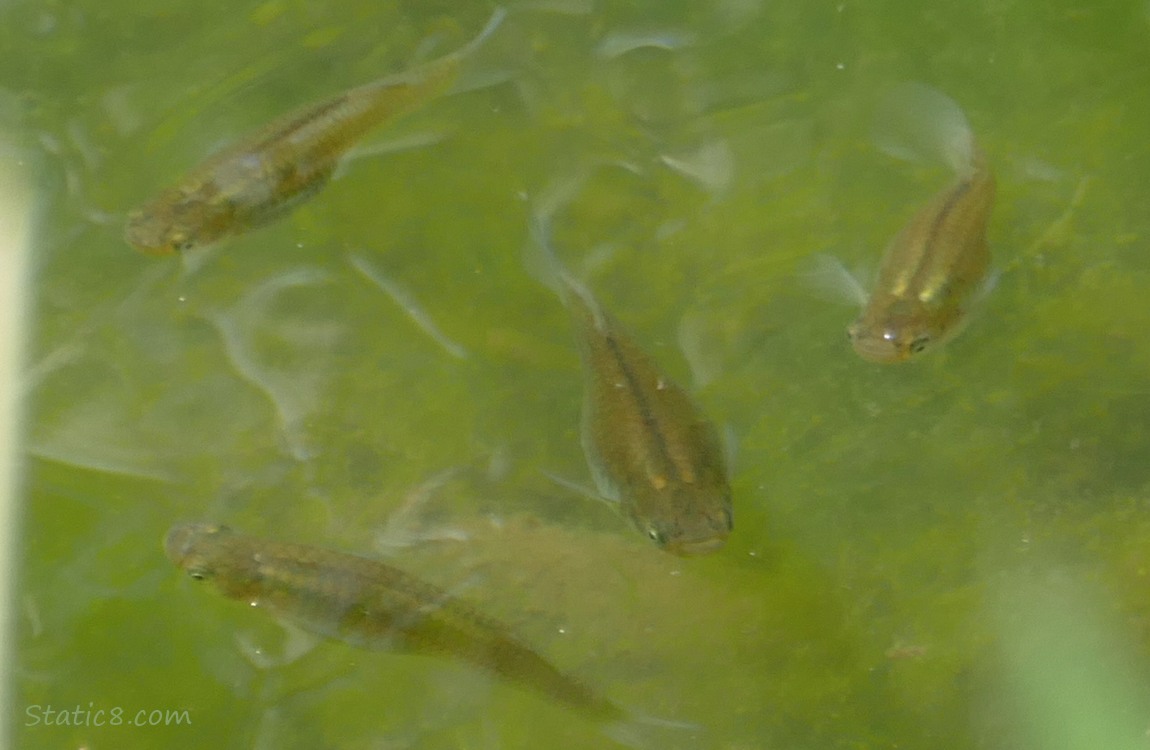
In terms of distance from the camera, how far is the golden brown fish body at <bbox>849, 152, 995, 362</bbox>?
3316mm

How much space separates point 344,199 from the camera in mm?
4328

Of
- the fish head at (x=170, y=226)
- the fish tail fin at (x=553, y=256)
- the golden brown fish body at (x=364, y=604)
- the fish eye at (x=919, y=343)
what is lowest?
the golden brown fish body at (x=364, y=604)

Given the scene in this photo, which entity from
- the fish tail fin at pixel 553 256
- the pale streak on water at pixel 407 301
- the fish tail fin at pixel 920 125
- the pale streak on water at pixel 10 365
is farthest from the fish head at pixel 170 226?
the fish tail fin at pixel 920 125

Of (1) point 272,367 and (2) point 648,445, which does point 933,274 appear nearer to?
(2) point 648,445

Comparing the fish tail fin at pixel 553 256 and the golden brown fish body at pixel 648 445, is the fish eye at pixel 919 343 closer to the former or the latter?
the golden brown fish body at pixel 648 445

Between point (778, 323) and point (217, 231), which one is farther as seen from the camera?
point (778, 323)

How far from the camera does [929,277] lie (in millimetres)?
3357

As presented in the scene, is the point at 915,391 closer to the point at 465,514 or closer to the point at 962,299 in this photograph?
the point at 962,299

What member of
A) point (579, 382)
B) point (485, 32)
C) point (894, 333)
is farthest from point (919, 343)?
point (485, 32)

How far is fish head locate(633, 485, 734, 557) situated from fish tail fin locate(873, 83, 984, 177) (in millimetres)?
2005

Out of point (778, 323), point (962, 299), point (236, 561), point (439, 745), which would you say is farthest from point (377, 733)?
point (962, 299)

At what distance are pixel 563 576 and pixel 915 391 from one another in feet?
5.19

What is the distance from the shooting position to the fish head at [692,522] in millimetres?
2943

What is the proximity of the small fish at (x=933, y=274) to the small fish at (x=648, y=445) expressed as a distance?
2.36 feet
